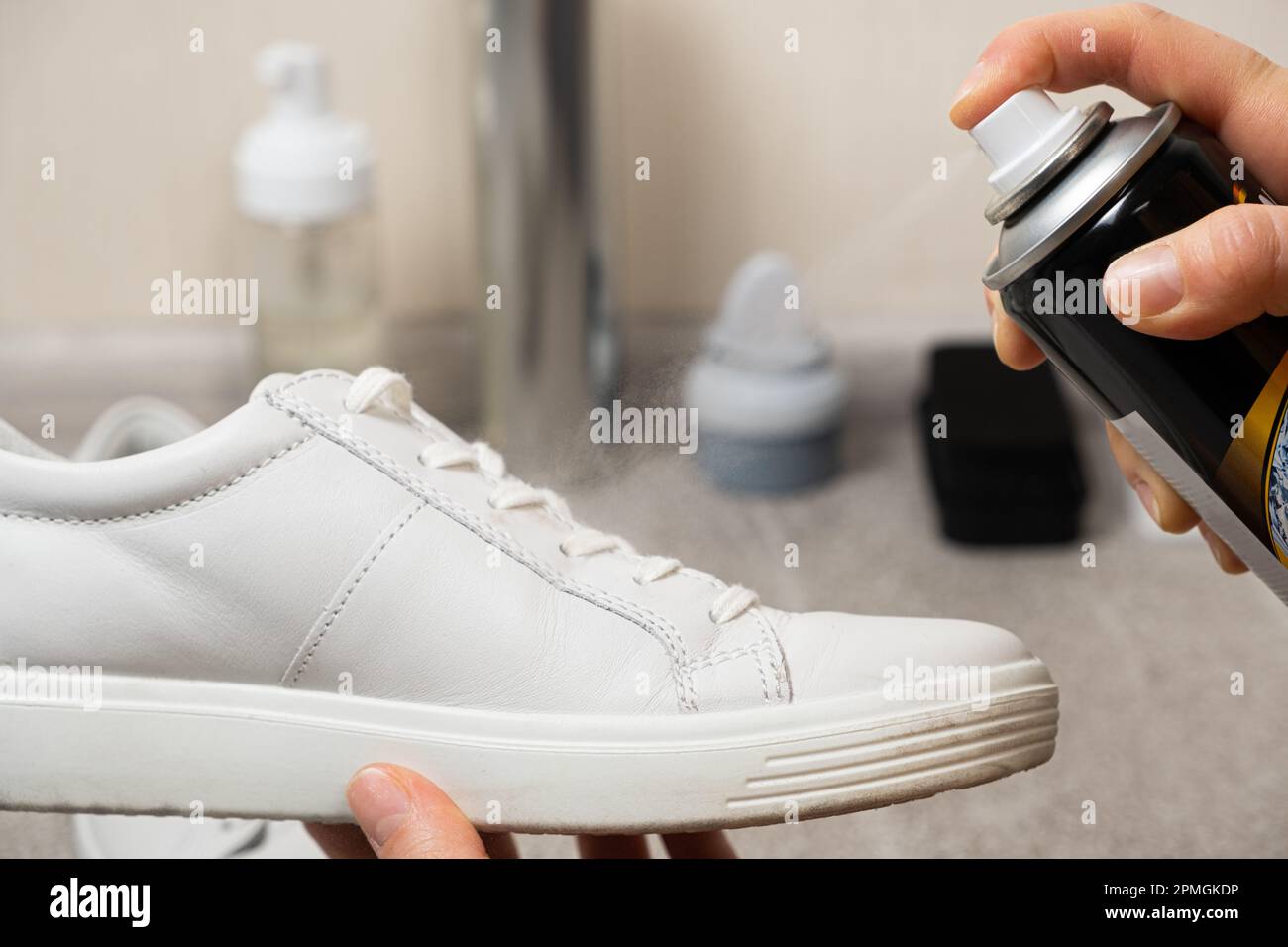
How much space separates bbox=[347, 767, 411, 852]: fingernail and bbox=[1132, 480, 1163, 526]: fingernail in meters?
0.22

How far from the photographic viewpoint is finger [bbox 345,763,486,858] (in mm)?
294

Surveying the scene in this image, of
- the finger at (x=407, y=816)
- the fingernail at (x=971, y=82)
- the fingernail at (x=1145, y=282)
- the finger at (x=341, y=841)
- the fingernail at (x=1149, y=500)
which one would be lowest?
the finger at (x=341, y=841)

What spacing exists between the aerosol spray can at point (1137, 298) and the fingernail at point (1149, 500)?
0.17 feet

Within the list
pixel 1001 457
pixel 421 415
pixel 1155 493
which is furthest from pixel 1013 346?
pixel 1001 457

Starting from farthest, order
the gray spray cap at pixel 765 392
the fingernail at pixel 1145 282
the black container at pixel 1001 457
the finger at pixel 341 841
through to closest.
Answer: the black container at pixel 1001 457 < the gray spray cap at pixel 765 392 < the finger at pixel 341 841 < the fingernail at pixel 1145 282

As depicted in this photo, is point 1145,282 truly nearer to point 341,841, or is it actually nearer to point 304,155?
point 341,841

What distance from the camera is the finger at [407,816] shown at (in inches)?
11.6

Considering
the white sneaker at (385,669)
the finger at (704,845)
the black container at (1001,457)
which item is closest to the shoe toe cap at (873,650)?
the white sneaker at (385,669)

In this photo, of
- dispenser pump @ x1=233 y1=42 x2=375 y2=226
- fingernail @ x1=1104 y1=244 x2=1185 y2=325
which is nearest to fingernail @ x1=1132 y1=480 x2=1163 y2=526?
fingernail @ x1=1104 y1=244 x2=1185 y2=325

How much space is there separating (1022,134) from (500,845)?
26 cm

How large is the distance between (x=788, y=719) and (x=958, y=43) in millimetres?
219

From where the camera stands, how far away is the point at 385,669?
32 centimetres

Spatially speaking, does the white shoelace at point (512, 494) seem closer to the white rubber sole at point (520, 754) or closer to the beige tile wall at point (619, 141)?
the white rubber sole at point (520, 754)
